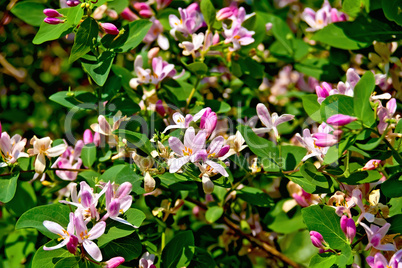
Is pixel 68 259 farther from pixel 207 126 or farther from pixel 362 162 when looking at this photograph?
pixel 362 162

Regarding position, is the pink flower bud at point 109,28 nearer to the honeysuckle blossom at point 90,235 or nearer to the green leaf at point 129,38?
the green leaf at point 129,38

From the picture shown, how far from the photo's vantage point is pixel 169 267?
1.37m

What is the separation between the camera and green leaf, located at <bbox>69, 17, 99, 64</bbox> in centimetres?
131

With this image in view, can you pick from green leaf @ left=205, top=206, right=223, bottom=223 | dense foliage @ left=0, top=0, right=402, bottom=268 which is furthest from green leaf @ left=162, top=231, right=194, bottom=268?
green leaf @ left=205, top=206, right=223, bottom=223

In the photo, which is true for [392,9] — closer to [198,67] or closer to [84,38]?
[198,67]

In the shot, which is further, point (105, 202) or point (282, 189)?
point (282, 189)

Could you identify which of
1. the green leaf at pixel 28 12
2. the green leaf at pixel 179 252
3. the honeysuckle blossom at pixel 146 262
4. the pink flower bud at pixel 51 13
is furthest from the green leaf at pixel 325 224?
the green leaf at pixel 28 12

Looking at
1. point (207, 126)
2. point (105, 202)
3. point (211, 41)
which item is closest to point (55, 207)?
point (105, 202)

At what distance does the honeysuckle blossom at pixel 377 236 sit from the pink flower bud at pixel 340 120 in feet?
1.16

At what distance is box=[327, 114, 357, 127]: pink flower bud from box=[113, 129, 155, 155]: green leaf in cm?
51

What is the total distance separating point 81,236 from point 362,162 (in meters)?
0.88

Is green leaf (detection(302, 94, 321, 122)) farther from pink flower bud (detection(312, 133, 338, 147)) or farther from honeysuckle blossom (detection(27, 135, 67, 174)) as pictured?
honeysuckle blossom (detection(27, 135, 67, 174))

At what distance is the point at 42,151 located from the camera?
136 cm

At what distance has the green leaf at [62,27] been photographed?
1.31 m
